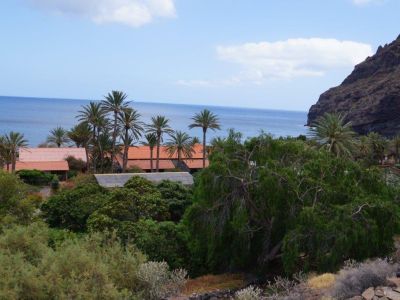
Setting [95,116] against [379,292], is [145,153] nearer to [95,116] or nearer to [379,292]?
[95,116]

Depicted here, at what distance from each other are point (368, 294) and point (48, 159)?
61.7 m

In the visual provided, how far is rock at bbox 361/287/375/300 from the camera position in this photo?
40.2 ft

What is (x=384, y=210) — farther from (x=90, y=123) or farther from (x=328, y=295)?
(x=90, y=123)

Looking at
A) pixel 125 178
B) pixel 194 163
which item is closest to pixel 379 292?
pixel 125 178

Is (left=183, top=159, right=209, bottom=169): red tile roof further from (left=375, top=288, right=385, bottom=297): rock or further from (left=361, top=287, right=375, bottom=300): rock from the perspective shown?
(left=375, top=288, right=385, bottom=297): rock

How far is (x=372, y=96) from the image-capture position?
150 meters

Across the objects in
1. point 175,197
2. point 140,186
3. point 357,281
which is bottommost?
point 175,197

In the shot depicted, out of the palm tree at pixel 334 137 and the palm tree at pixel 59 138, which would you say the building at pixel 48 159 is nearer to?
the palm tree at pixel 59 138

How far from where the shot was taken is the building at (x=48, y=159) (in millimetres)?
65812

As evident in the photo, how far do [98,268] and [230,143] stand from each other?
1073 cm

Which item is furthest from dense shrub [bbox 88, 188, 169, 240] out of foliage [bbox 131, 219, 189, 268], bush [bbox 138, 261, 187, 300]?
bush [bbox 138, 261, 187, 300]

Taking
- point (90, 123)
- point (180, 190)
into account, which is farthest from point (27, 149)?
point (180, 190)

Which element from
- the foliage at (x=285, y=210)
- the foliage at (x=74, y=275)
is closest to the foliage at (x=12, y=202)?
the foliage at (x=74, y=275)

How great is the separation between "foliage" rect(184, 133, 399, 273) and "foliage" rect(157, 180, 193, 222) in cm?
1342
